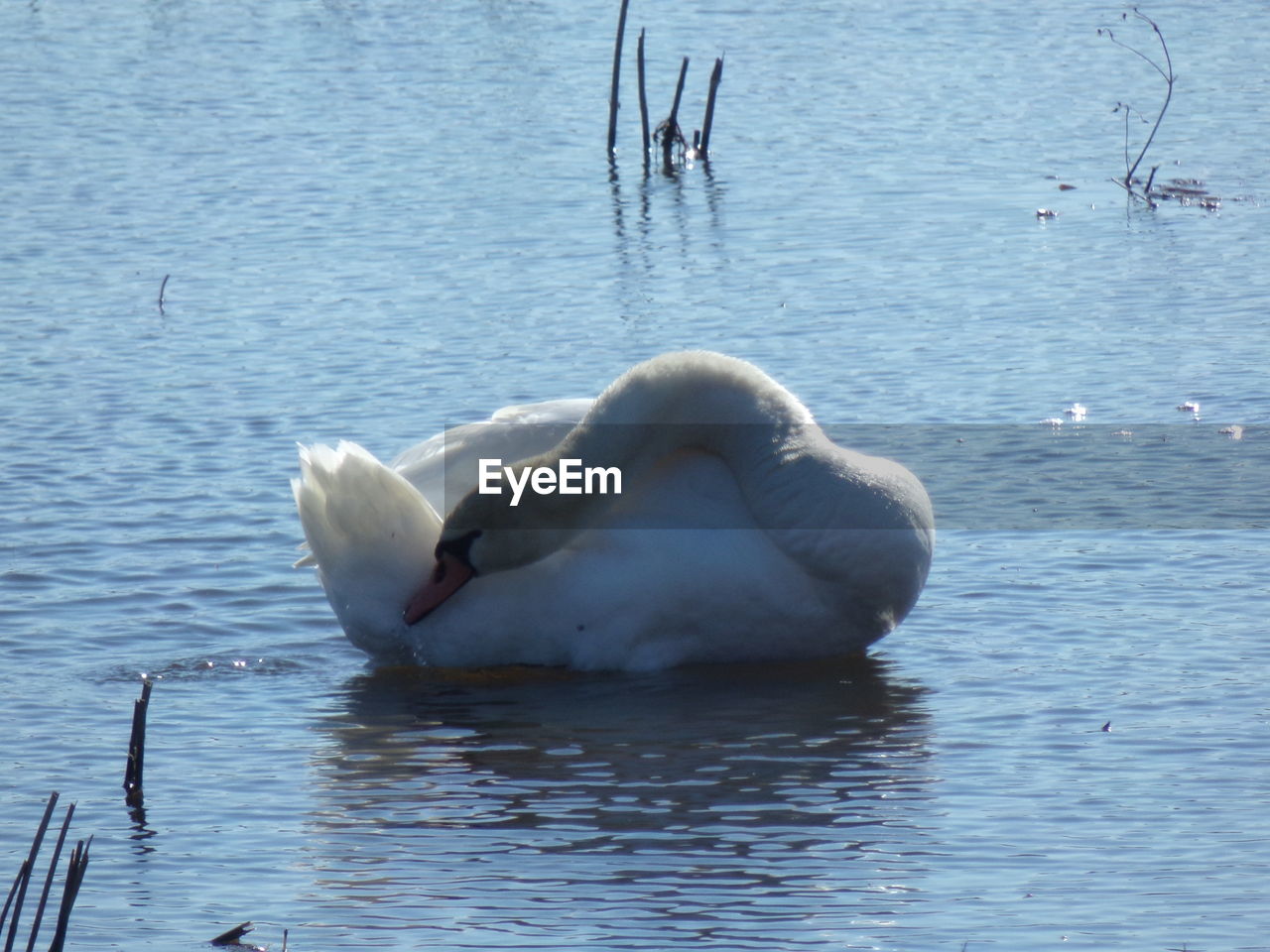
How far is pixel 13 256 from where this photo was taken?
1330 centimetres

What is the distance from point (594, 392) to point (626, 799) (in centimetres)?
444

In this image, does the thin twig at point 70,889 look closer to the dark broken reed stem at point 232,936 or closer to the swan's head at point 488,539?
the dark broken reed stem at point 232,936

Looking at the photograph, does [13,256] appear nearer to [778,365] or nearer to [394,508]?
[778,365]

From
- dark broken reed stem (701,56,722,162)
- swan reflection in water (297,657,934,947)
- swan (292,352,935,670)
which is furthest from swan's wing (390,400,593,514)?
dark broken reed stem (701,56,722,162)

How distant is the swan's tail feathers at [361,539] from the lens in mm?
7125

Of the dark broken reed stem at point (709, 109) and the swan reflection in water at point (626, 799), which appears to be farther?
the dark broken reed stem at point (709, 109)

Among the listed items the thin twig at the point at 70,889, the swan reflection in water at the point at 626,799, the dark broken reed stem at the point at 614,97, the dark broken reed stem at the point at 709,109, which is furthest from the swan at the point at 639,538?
the dark broken reed stem at the point at 614,97

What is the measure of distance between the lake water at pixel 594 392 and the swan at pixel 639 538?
18cm

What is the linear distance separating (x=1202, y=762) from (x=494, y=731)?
2056 mm

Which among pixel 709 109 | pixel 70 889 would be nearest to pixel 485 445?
pixel 70 889

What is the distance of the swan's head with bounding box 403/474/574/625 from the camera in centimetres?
704

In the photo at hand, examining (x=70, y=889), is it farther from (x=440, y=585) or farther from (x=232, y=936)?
(x=440, y=585)

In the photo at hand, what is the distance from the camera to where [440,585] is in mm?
7098

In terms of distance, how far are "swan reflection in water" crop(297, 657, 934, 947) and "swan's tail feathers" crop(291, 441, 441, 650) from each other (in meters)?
0.25
